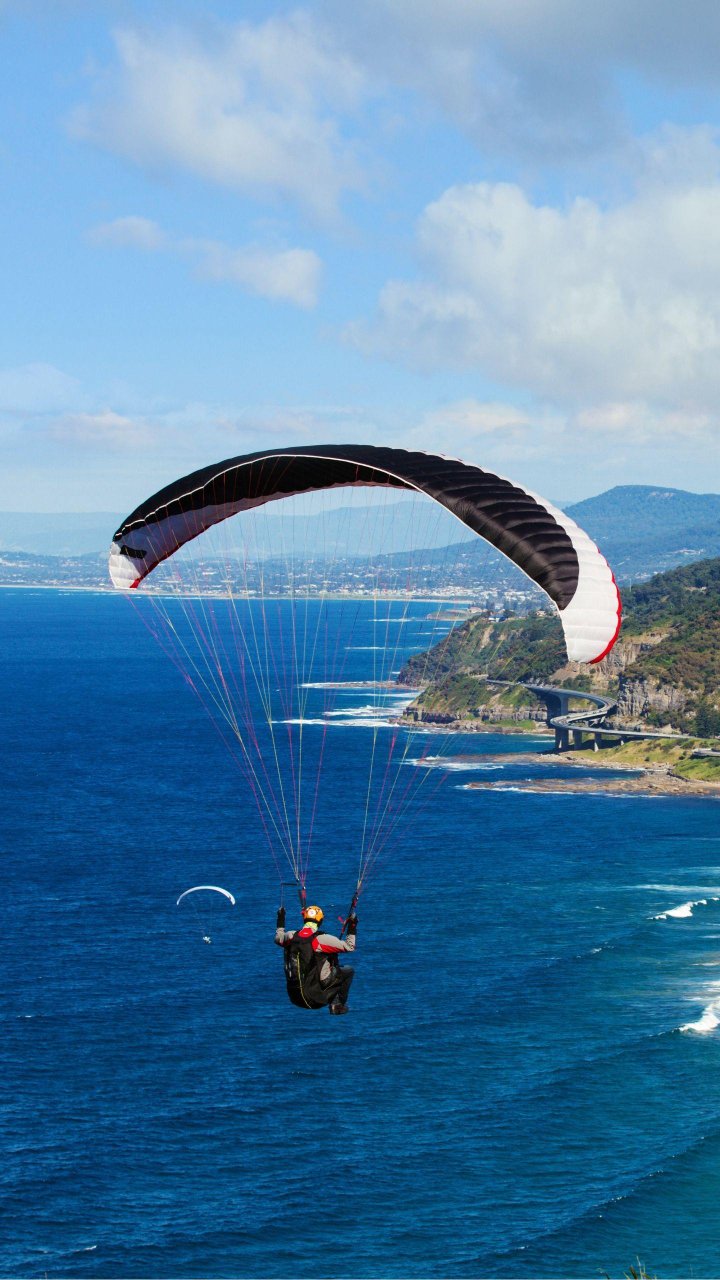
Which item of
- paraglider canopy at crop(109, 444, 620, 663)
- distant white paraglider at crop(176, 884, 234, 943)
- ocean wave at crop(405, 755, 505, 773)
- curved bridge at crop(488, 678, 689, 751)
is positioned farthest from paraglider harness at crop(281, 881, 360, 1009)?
curved bridge at crop(488, 678, 689, 751)

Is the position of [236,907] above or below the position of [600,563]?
below

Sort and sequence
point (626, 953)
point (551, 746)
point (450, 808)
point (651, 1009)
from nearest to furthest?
point (651, 1009) < point (626, 953) < point (450, 808) < point (551, 746)

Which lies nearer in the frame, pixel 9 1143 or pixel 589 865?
pixel 9 1143

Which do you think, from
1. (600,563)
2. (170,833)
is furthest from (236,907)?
(600,563)

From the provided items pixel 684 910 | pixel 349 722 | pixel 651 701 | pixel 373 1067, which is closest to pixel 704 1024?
pixel 373 1067

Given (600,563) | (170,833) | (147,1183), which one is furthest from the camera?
(170,833)

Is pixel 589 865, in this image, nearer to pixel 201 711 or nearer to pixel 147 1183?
pixel 147 1183

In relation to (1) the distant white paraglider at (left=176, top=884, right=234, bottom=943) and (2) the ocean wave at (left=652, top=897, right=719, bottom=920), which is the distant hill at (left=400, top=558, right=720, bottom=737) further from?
(1) the distant white paraglider at (left=176, top=884, right=234, bottom=943)
